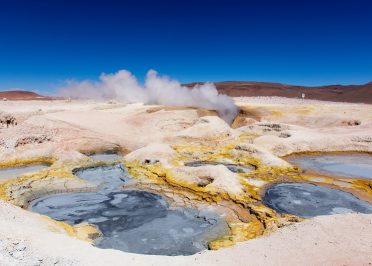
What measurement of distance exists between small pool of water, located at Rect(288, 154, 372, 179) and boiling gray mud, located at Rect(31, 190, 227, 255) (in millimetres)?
9790

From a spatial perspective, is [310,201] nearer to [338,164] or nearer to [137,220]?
[137,220]

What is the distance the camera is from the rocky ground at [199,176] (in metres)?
9.21


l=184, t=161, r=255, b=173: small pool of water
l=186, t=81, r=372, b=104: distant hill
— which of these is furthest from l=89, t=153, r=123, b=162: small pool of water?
l=186, t=81, r=372, b=104: distant hill

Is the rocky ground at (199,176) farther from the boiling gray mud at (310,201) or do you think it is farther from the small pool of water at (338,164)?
the small pool of water at (338,164)

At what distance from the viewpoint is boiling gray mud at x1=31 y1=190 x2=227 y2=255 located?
1148 centimetres

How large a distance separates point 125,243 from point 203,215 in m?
3.38

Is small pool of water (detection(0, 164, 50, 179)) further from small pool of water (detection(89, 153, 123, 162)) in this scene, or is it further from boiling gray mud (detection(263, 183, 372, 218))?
boiling gray mud (detection(263, 183, 372, 218))

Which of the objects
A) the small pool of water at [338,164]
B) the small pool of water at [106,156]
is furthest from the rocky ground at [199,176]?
the small pool of water at [338,164]

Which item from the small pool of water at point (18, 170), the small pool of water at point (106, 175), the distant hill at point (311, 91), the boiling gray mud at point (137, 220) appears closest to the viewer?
the boiling gray mud at point (137, 220)

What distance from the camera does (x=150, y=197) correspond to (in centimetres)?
1577

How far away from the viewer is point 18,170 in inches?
795

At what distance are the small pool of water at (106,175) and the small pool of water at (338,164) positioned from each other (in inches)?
404

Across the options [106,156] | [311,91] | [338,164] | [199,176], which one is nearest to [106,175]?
[199,176]

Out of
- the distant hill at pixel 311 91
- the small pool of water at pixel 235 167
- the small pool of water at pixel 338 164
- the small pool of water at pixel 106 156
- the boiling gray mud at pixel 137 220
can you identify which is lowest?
the boiling gray mud at pixel 137 220
